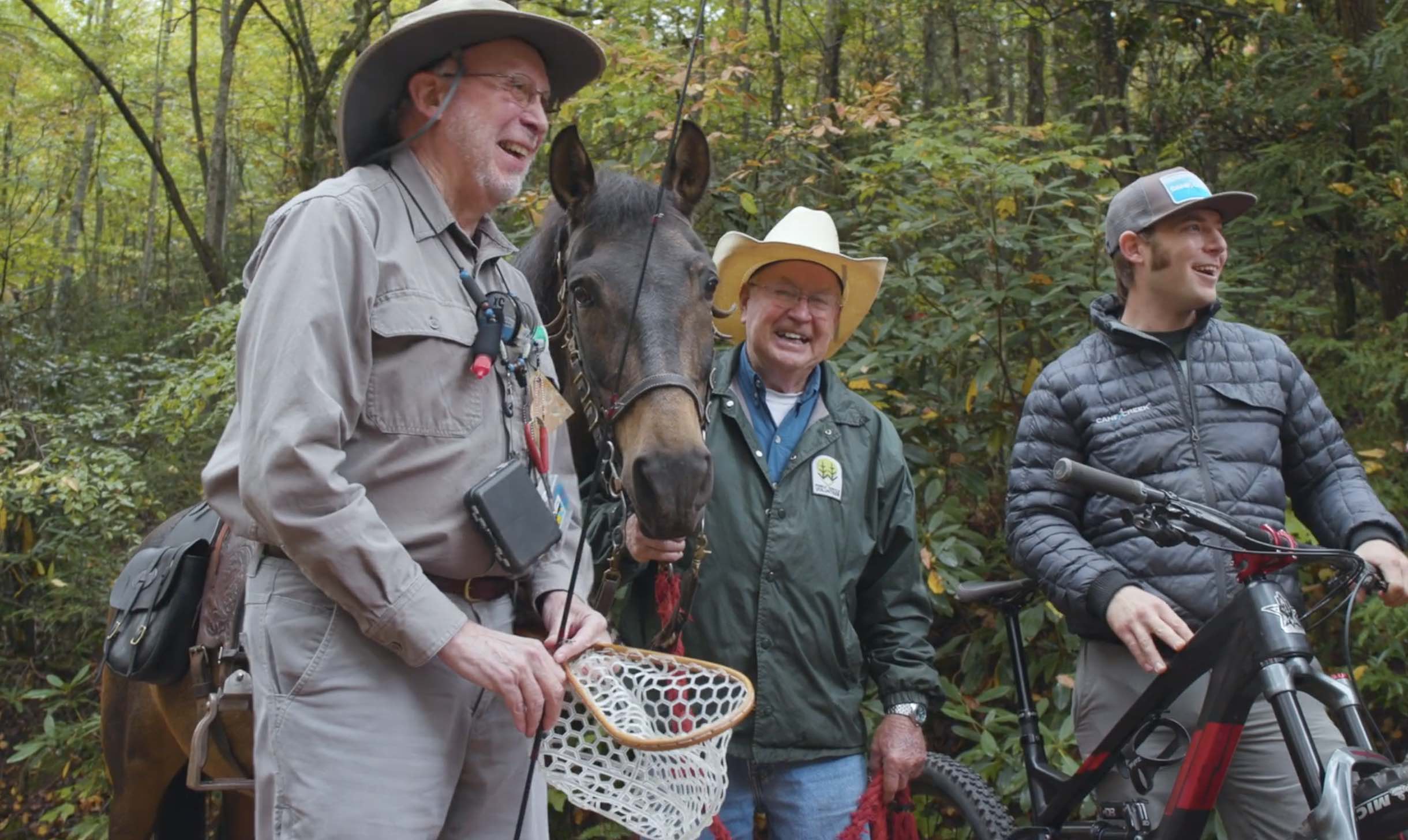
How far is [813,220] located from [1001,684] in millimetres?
2264

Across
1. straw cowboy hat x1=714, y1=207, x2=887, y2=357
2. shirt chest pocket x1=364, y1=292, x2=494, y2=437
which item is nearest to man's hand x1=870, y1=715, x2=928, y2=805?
straw cowboy hat x1=714, y1=207, x2=887, y2=357

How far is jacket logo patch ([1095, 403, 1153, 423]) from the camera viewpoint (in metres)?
3.15

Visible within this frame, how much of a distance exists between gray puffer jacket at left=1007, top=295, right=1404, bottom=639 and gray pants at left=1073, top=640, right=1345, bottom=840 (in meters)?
0.14

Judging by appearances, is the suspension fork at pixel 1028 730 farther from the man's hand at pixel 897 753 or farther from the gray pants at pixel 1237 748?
the man's hand at pixel 897 753

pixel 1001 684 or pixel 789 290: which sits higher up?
pixel 789 290

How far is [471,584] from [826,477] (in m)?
1.25

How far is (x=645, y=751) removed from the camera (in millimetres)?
2064

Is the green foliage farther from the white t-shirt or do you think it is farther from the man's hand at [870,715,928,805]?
the white t-shirt

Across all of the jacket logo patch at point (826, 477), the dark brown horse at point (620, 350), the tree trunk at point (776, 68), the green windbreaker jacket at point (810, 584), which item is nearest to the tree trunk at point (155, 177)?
the tree trunk at point (776, 68)

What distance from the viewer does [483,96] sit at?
2.31 m

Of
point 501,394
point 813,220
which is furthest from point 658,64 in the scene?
point 501,394

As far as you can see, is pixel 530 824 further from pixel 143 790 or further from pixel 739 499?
pixel 143 790

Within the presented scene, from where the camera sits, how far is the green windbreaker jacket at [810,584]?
3.03m

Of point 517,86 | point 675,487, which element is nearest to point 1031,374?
point 675,487
